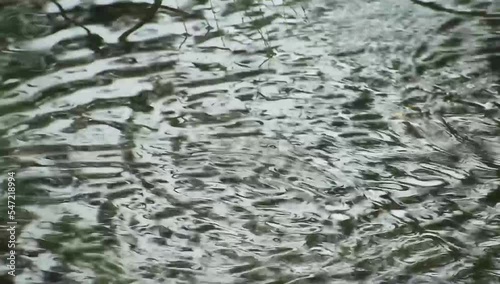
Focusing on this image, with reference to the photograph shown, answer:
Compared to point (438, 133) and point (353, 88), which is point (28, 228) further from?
point (438, 133)

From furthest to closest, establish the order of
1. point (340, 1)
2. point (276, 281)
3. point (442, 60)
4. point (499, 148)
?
point (340, 1), point (442, 60), point (499, 148), point (276, 281)

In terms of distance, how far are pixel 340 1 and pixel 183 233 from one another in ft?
2.50

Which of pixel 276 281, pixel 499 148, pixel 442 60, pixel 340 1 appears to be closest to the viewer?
pixel 276 281

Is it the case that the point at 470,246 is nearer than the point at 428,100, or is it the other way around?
the point at 470,246

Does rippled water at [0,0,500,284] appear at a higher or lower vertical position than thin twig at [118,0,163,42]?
lower

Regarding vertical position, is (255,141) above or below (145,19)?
below

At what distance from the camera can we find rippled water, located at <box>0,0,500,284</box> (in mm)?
1248

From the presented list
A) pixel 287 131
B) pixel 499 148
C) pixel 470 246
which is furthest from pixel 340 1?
pixel 470 246

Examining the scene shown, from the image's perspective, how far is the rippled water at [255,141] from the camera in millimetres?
1248

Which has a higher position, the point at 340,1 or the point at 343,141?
the point at 340,1

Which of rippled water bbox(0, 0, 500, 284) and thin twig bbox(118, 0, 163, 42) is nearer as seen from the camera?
rippled water bbox(0, 0, 500, 284)

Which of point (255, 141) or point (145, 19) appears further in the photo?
point (145, 19)

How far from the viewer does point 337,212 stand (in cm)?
130

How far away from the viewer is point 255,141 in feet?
4.63
